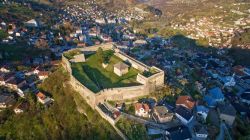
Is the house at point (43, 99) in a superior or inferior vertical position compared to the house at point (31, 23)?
inferior

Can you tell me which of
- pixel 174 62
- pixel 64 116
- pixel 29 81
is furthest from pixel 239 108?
pixel 29 81

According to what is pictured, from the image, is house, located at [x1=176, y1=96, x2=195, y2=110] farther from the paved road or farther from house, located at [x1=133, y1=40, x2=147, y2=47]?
house, located at [x1=133, y1=40, x2=147, y2=47]

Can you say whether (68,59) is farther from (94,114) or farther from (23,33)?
(23,33)

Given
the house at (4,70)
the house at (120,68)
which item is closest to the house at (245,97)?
the house at (120,68)

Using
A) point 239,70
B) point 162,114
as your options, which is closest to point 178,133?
point 162,114

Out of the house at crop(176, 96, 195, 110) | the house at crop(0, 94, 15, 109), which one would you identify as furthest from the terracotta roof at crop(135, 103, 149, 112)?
the house at crop(0, 94, 15, 109)

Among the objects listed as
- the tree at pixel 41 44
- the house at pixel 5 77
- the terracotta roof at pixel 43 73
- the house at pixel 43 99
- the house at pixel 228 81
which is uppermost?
the tree at pixel 41 44

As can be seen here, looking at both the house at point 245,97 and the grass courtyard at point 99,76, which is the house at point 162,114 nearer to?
the grass courtyard at point 99,76
